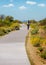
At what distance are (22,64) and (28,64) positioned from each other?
295 mm

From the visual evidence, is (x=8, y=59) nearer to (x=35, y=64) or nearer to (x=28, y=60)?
(x=28, y=60)

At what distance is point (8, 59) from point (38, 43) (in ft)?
21.8

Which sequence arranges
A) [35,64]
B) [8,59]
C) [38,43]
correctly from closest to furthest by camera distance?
[35,64] → [8,59] → [38,43]

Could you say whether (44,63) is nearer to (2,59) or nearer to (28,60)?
(28,60)

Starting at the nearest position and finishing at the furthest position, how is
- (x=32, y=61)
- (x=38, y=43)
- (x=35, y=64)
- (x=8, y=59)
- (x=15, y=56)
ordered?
(x=35, y=64) < (x=32, y=61) < (x=8, y=59) < (x=15, y=56) < (x=38, y=43)

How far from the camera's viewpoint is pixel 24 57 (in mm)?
14188

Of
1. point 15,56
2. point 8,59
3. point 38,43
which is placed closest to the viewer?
point 8,59

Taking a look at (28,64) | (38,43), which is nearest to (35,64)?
(28,64)

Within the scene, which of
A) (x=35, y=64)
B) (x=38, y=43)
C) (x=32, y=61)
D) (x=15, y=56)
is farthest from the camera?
(x=38, y=43)

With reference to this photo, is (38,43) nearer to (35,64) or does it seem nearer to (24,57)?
(24,57)

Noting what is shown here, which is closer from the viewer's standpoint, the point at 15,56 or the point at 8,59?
the point at 8,59

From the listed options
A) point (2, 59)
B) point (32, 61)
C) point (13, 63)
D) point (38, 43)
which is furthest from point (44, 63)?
point (38, 43)

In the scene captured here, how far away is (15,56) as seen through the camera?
14.5 metres

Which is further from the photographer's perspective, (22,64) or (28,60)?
(28,60)
